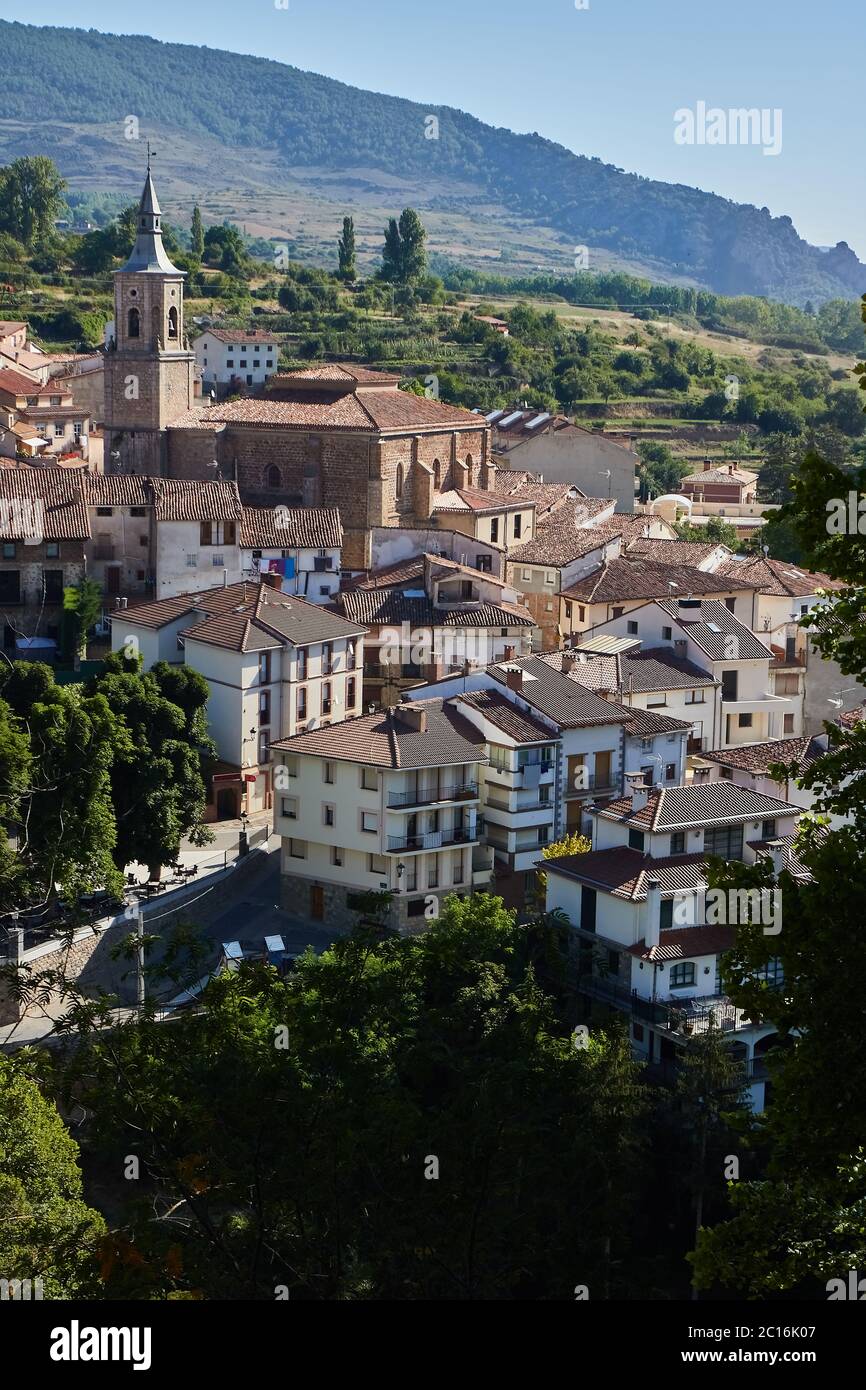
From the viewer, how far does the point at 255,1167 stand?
17.6m

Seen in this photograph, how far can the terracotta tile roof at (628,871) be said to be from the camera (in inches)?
1187

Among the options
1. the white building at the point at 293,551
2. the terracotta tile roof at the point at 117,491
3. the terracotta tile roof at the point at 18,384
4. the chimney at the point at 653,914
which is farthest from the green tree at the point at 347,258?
the chimney at the point at 653,914

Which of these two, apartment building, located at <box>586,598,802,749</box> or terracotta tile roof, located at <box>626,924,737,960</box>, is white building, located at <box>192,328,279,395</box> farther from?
terracotta tile roof, located at <box>626,924,737,960</box>

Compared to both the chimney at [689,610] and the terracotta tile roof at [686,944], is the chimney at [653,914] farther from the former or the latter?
the chimney at [689,610]

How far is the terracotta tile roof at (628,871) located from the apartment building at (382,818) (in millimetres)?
2537

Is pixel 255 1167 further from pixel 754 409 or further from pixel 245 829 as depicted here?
pixel 754 409

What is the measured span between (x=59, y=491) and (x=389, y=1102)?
27040 mm

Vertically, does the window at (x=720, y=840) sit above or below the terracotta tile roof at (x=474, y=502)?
below

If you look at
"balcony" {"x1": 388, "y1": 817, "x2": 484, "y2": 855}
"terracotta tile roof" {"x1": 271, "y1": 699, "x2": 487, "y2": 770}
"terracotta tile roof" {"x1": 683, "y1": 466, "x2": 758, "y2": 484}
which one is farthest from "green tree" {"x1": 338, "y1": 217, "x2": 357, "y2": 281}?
"balcony" {"x1": 388, "y1": 817, "x2": 484, "y2": 855}

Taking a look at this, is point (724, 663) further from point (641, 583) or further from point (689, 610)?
point (641, 583)

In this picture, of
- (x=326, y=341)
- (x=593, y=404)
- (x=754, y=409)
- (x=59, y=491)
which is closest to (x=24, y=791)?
(x=59, y=491)

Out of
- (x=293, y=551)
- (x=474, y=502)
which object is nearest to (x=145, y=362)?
(x=293, y=551)

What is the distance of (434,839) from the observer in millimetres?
33594

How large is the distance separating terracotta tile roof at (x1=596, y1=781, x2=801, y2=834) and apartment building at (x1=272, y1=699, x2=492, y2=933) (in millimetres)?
2726
